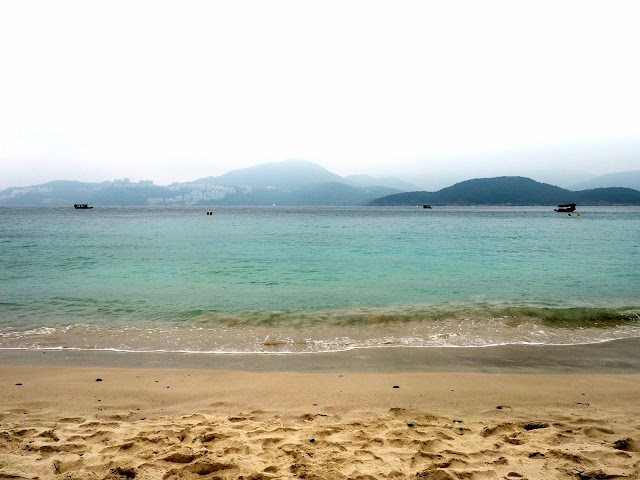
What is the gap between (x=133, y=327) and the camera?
9812 millimetres

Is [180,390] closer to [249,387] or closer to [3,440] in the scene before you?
[249,387]

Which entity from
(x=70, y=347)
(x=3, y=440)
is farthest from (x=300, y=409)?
(x=70, y=347)

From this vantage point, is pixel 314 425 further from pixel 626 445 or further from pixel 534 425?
pixel 626 445

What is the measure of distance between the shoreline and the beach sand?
190mm

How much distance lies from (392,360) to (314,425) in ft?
10.1

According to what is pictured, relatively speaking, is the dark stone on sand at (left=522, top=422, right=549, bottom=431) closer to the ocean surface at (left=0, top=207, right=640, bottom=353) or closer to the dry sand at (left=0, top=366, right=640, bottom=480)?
the dry sand at (left=0, top=366, right=640, bottom=480)

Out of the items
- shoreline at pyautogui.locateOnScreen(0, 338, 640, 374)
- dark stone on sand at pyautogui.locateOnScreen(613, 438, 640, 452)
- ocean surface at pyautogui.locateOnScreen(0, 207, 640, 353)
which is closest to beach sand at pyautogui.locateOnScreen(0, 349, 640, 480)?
dark stone on sand at pyautogui.locateOnScreen(613, 438, 640, 452)

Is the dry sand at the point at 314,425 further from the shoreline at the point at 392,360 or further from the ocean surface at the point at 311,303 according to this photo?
the ocean surface at the point at 311,303

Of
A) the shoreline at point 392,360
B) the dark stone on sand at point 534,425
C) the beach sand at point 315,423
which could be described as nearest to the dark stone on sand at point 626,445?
the beach sand at point 315,423

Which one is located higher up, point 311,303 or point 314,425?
point 314,425

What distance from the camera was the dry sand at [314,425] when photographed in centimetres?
376

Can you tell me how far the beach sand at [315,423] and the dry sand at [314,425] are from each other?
0.02 meters

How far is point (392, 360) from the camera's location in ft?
24.2

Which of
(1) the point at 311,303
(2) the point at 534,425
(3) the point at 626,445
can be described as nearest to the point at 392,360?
(2) the point at 534,425
